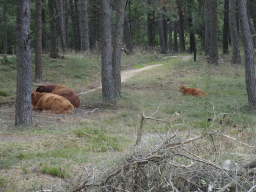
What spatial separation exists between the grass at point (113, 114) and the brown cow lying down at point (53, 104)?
1.64 ft

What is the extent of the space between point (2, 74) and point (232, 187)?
16.6 metres

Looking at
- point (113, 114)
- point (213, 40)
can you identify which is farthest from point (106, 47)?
point (213, 40)

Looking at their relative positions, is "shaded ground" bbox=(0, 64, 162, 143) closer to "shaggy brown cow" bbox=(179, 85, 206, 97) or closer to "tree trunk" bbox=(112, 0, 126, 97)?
"tree trunk" bbox=(112, 0, 126, 97)

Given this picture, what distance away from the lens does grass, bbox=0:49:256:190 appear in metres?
5.44

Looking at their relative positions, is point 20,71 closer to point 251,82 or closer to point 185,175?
point 185,175

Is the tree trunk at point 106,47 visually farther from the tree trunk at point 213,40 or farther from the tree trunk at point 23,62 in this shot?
the tree trunk at point 213,40

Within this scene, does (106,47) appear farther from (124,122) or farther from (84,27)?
(84,27)

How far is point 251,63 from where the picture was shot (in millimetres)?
11070

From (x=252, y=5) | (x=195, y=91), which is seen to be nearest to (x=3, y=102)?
(x=195, y=91)

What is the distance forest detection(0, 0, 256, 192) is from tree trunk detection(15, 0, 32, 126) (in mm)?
28

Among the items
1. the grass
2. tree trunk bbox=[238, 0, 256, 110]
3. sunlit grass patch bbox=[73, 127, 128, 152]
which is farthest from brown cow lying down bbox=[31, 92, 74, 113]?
tree trunk bbox=[238, 0, 256, 110]

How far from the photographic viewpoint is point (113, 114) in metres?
10.6

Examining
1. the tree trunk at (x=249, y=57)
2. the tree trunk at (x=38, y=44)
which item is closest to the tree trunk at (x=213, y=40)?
the tree trunk at (x=249, y=57)

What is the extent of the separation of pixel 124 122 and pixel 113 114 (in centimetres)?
121
